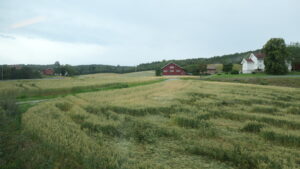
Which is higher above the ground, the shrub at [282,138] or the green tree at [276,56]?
the green tree at [276,56]

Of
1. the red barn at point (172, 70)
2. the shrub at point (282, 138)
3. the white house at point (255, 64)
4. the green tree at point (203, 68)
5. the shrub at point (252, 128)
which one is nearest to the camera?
the shrub at point (282, 138)

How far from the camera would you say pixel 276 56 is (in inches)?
1919

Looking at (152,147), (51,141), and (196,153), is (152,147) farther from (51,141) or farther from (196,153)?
(51,141)

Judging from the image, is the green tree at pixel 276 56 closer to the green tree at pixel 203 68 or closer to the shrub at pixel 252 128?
the green tree at pixel 203 68

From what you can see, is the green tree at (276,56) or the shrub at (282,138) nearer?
the shrub at (282,138)

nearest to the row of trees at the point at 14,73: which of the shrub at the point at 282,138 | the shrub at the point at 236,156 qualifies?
the shrub at the point at 236,156

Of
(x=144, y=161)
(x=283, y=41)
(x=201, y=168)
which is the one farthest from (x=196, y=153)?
(x=283, y=41)

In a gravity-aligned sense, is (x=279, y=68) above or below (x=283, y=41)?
below

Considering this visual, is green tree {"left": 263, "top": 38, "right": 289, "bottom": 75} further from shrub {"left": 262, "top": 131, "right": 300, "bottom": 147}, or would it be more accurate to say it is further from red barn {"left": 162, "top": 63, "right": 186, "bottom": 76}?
shrub {"left": 262, "top": 131, "right": 300, "bottom": 147}

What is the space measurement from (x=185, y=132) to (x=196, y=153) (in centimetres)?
182

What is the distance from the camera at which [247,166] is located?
4.89 m

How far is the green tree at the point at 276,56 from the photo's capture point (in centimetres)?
4891

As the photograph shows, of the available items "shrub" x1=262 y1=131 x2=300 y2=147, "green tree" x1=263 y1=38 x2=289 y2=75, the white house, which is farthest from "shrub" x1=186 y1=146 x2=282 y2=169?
the white house

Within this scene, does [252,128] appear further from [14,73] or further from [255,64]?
[14,73]
